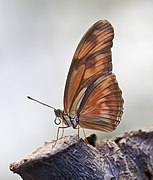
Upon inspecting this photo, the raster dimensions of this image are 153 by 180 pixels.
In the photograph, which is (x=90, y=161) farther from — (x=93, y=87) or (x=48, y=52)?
(x=48, y=52)

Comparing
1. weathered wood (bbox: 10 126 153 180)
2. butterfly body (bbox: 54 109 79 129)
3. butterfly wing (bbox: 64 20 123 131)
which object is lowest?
weathered wood (bbox: 10 126 153 180)

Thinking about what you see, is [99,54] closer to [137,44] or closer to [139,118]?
[139,118]

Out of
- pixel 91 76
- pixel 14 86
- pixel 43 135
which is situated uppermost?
pixel 91 76

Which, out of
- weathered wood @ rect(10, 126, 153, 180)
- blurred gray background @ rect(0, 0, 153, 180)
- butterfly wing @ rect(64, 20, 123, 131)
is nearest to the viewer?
weathered wood @ rect(10, 126, 153, 180)

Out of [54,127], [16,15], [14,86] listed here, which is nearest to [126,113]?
[54,127]

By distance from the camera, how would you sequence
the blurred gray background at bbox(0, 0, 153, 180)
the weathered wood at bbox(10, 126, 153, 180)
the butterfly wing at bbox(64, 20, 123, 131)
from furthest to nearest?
1. the blurred gray background at bbox(0, 0, 153, 180)
2. the butterfly wing at bbox(64, 20, 123, 131)
3. the weathered wood at bbox(10, 126, 153, 180)

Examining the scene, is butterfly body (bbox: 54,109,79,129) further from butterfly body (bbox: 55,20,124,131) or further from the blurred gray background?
the blurred gray background

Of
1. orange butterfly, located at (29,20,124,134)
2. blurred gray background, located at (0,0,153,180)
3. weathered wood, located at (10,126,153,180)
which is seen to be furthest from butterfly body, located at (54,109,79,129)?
blurred gray background, located at (0,0,153,180)
